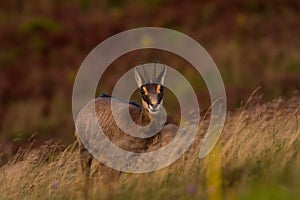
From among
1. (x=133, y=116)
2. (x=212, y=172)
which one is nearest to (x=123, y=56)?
(x=133, y=116)

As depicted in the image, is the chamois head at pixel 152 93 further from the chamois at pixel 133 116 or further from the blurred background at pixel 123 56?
the blurred background at pixel 123 56

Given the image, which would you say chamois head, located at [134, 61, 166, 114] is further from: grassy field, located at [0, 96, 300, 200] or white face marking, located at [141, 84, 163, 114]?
grassy field, located at [0, 96, 300, 200]

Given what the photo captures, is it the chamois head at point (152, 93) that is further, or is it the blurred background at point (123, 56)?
the blurred background at point (123, 56)

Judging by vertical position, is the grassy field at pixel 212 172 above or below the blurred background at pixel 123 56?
below

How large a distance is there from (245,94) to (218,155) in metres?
15.9

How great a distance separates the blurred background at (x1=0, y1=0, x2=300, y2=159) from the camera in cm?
2773

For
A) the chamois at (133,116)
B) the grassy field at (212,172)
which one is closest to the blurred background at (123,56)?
the chamois at (133,116)

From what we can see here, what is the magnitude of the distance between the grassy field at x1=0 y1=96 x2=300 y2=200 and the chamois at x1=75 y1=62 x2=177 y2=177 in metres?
0.46

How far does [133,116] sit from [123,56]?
65.8ft

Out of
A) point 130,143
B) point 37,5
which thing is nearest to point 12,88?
point 37,5

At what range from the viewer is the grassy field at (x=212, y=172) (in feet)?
28.6

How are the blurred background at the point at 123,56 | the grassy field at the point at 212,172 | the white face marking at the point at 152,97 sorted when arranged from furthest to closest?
1. the blurred background at the point at 123,56
2. the white face marking at the point at 152,97
3. the grassy field at the point at 212,172

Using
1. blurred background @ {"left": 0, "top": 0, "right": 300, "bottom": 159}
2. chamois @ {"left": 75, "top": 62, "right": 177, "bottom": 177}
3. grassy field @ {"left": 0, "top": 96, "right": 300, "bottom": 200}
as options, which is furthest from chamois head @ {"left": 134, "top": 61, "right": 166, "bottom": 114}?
blurred background @ {"left": 0, "top": 0, "right": 300, "bottom": 159}

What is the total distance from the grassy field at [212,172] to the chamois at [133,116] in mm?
464
